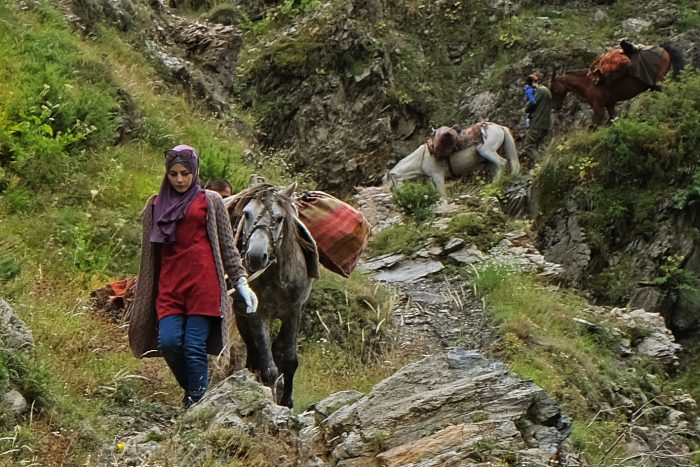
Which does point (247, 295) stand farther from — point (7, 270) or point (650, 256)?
point (650, 256)

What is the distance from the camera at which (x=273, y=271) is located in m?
6.75

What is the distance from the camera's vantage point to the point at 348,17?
70.6ft

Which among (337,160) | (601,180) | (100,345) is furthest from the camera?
(337,160)

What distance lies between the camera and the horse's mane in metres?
6.63

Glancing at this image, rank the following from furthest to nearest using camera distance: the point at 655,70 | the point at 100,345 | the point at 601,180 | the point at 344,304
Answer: the point at 655,70 → the point at 601,180 → the point at 344,304 → the point at 100,345

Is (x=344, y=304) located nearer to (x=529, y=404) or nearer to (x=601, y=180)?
(x=529, y=404)

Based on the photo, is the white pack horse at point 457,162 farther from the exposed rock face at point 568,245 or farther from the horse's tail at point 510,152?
the exposed rock face at point 568,245

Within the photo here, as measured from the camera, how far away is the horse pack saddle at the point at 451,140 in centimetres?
1634

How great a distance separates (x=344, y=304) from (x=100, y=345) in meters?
3.67

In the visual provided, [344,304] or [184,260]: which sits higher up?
[184,260]

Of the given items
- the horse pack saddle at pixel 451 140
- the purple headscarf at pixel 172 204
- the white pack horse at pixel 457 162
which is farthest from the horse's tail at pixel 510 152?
the purple headscarf at pixel 172 204

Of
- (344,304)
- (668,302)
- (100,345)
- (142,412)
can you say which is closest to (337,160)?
(668,302)

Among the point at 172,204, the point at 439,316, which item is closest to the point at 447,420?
the point at 172,204

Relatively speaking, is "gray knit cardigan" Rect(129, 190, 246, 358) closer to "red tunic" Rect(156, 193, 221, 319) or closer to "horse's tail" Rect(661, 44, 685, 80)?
"red tunic" Rect(156, 193, 221, 319)
